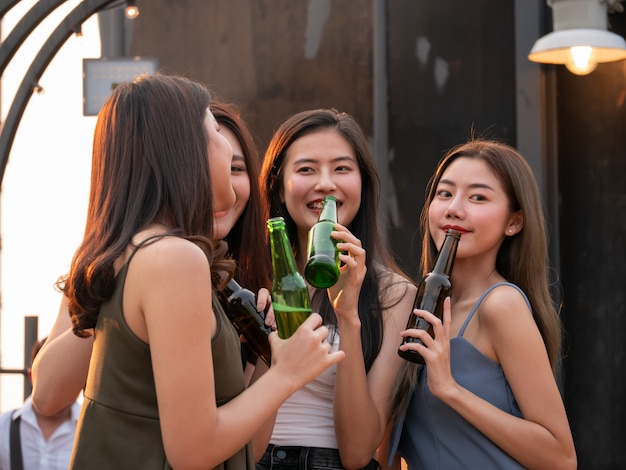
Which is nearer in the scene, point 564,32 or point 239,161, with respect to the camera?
point 239,161

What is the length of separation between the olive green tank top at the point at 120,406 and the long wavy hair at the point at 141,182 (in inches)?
3.4

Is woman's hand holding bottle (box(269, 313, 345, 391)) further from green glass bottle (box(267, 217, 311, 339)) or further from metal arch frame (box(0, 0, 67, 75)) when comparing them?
metal arch frame (box(0, 0, 67, 75))

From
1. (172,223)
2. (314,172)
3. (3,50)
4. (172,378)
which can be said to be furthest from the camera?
(3,50)

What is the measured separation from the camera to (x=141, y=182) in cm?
218

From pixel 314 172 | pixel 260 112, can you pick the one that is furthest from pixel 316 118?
pixel 260 112

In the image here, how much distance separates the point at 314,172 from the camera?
3354mm

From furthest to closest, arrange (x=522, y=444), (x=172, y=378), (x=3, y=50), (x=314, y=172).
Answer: (x=3, y=50)
(x=314, y=172)
(x=522, y=444)
(x=172, y=378)

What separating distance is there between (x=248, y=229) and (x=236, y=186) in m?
0.14

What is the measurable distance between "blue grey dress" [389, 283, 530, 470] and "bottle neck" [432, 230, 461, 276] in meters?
0.13

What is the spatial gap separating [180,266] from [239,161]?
120cm

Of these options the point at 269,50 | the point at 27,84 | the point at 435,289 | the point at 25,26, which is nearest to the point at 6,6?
the point at 25,26

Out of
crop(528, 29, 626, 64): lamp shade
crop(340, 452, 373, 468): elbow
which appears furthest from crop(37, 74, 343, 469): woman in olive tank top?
crop(528, 29, 626, 64): lamp shade

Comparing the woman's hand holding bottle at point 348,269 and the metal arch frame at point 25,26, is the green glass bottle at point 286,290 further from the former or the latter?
the metal arch frame at point 25,26

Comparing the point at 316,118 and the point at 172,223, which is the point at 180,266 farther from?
the point at 316,118
